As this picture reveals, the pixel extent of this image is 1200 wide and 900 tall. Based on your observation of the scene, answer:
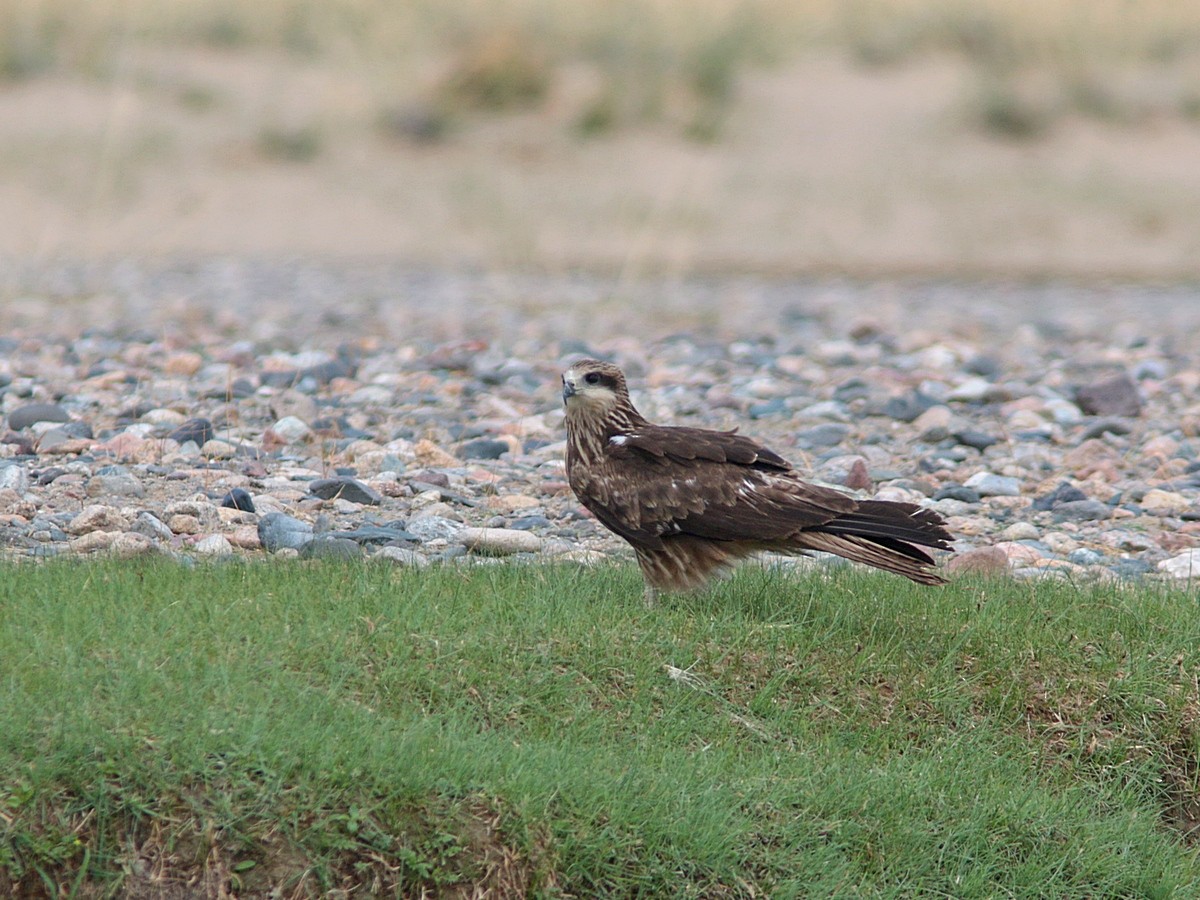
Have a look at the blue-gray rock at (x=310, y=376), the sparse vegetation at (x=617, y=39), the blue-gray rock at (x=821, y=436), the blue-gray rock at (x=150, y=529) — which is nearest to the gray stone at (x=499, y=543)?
the blue-gray rock at (x=150, y=529)

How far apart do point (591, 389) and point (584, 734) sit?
186cm

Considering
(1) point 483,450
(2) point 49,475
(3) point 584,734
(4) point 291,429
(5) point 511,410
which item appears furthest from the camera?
(5) point 511,410

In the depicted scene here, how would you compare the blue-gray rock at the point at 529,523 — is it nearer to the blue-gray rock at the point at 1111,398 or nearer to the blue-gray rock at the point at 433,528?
the blue-gray rock at the point at 433,528

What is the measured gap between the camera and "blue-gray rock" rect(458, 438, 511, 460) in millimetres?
9477

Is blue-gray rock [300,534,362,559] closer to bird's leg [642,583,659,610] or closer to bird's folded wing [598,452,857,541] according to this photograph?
bird's folded wing [598,452,857,541]

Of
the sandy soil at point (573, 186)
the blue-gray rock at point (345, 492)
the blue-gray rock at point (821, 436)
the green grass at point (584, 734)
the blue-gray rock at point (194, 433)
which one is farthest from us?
the sandy soil at point (573, 186)

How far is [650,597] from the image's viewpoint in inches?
250

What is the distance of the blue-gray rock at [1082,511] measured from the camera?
28.0ft

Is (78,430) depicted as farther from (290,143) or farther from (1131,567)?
(290,143)

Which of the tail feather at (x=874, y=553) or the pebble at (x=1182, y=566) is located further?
the pebble at (x=1182, y=566)

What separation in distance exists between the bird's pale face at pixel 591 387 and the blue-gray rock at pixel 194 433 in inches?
123

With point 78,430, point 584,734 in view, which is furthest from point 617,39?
point 584,734

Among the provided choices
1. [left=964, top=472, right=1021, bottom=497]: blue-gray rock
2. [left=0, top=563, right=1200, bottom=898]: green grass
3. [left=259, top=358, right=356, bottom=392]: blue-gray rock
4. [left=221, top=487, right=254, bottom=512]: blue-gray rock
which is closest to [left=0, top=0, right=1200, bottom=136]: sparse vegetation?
[left=259, top=358, right=356, bottom=392]: blue-gray rock

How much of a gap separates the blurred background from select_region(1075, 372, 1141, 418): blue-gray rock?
831cm
